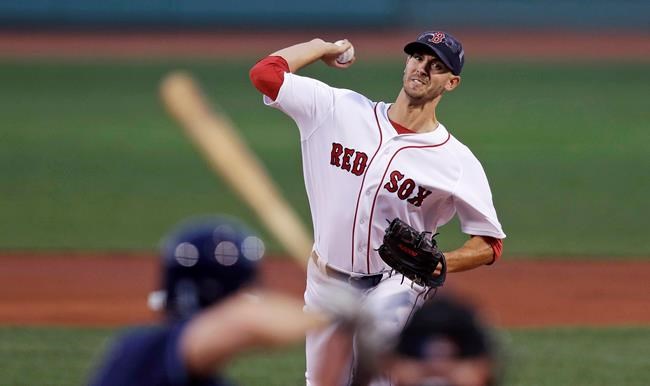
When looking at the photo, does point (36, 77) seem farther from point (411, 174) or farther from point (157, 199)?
point (411, 174)

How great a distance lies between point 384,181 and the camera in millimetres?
5953

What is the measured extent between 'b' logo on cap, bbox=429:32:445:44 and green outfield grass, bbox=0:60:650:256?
6.99m

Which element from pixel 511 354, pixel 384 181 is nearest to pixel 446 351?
pixel 384 181

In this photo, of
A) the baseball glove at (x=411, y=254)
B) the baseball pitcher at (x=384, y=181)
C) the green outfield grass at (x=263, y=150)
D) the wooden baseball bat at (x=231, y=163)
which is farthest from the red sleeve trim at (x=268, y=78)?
the green outfield grass at (x=263, y=150)

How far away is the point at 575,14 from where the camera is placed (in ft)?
113

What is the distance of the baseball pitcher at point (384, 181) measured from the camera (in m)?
5.94

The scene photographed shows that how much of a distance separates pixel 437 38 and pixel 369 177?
0.80 metres

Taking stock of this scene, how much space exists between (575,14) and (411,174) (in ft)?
97.8

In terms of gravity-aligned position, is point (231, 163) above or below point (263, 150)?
above

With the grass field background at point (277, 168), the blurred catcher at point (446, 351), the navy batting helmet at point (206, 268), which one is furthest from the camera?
the grass field background at point (277, 168)

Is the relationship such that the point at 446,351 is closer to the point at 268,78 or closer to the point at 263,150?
the point at 268,78

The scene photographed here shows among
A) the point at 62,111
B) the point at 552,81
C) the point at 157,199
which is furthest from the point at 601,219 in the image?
the point at 552,81

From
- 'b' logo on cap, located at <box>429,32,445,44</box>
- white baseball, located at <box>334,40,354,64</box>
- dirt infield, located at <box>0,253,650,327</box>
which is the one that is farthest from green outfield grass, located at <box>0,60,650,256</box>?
'b' logo on cap, located at <box>429,32,445,44</box>

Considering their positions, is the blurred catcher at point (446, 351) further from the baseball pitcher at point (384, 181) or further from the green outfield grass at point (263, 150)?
the green outfield grass at point (263, 150)
